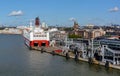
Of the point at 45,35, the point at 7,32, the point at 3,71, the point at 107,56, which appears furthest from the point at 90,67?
the point at 7,32

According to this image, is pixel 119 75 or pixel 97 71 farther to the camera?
pixel 97 71

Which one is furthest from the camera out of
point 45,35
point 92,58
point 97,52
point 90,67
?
point 45,35

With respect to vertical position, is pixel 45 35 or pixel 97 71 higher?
pixel 45 35

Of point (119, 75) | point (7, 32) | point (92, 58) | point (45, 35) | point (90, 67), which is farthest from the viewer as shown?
point (7, 32)

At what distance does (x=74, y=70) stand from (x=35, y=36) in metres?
17.9

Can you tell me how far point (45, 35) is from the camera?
34219mm

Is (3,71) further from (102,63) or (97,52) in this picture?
(97,52)

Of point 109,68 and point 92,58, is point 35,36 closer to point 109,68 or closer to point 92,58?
point 92,58

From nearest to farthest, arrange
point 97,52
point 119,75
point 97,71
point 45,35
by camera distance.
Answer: point 119,75 < point 97,71 < point 97,52 < point 45,35

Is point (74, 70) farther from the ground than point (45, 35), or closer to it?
closer to it

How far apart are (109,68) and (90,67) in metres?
1.30

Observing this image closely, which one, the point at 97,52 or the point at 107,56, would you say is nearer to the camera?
the point at 107,56

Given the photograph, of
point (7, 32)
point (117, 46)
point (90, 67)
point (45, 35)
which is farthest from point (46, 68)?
point (7, 32)

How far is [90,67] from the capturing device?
1817 cm
